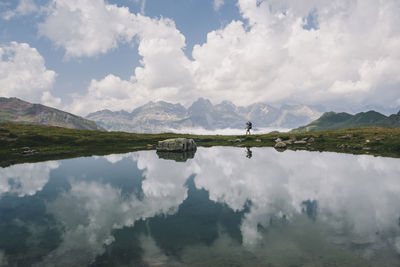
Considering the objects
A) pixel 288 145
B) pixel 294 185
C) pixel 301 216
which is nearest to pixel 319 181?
pixel 294 185

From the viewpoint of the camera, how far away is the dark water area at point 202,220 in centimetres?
1420

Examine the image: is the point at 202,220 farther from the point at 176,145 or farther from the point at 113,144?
the point at 113,144

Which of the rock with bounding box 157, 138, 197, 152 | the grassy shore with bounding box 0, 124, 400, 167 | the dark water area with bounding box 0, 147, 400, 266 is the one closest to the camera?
the dark water area with bounding box 0, 147, 400, 266

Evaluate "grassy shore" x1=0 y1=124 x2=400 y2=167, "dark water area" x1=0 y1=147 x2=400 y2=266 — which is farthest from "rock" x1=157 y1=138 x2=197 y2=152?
"dark water area" x1=0 y1=147 x2=400 y2=266

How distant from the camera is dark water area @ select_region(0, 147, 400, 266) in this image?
46.6ft

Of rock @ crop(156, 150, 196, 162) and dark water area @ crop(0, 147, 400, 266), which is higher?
rock @ crop(156, 150, 196, 162)

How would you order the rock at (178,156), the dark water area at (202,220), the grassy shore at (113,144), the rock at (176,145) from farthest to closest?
the rock at (176,145), the grassy shore at (113,144), the rock at (178,156), the dark water area at (202,220)

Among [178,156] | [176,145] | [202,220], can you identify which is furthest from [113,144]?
[202,220]

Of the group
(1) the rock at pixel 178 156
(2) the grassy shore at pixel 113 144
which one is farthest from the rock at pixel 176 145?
(2) the grassy shore at pixel 113 144

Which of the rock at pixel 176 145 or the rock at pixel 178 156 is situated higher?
the rock at pixel 176 145

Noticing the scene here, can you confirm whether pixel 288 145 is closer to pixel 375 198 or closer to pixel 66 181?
pixel 375 198

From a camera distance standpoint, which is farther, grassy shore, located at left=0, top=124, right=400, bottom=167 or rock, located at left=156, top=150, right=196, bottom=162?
grassy shore, located at left=0, top=124, right=400, bottom=167

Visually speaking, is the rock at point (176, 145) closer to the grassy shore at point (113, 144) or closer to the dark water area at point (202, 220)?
the grassy shore at point (113, 144)

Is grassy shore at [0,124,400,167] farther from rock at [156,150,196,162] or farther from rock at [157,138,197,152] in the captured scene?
rock at [156,150,196,162]
